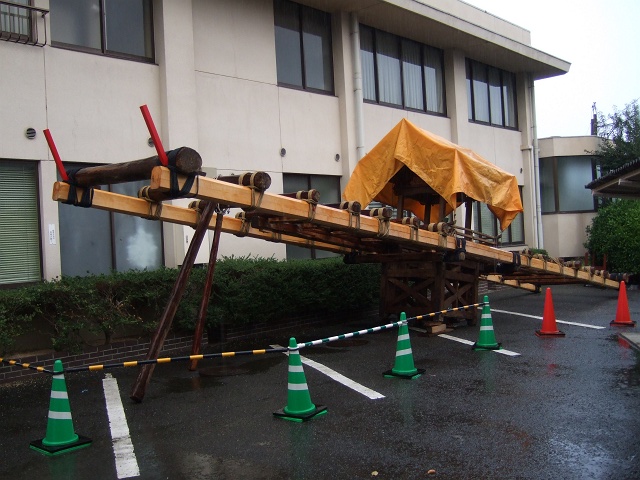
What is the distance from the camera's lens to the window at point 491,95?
789 inches

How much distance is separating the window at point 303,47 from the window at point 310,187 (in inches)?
82.6

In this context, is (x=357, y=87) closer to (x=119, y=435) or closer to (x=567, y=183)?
(x=119, y=435)

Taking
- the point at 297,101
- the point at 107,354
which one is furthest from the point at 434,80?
the point at 107,354

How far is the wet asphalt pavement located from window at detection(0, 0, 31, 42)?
5.27 m

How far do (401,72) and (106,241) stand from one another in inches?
390

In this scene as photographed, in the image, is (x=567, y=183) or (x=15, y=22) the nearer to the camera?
(x=15, y=22)

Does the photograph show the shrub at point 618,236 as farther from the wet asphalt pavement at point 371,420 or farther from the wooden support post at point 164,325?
the wooden support post at point 164,325

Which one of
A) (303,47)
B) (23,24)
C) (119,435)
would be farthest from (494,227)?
(119,435)

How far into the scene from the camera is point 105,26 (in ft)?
35.9

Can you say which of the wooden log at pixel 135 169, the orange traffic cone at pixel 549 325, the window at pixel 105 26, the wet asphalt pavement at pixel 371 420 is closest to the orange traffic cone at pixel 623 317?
the orange traffic cone at pixel 549 325

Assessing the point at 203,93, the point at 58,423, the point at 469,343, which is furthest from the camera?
the point at 203,93

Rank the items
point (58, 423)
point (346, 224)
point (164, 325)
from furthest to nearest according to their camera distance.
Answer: point (346, 224) → point (164, 325) → point (58, 423)

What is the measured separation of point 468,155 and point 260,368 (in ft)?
17.0

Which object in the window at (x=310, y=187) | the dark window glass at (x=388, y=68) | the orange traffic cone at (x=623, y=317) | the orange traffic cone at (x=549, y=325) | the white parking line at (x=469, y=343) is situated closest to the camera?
the white parking line at (x=469, y=343)
